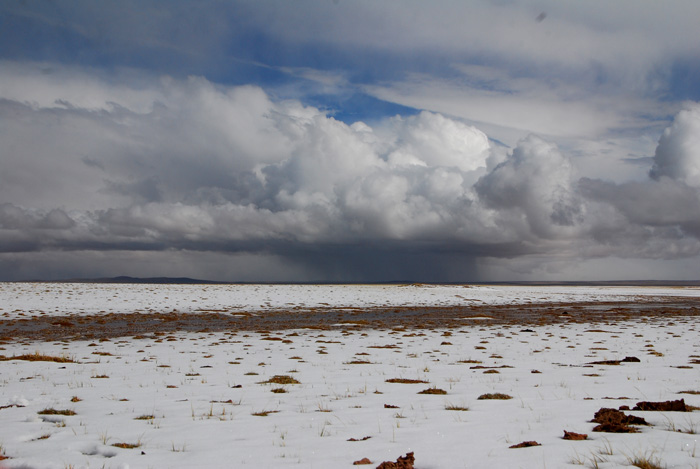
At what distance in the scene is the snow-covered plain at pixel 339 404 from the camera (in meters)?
6.78

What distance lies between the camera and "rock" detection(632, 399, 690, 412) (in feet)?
28.5

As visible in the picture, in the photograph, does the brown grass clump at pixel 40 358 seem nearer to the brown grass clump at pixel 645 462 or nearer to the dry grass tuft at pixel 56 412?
the dry grass tuft at pixel 56 412

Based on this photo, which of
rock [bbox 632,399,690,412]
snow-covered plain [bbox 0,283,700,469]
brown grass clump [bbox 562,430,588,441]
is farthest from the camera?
rock [bbox 632,399,690,412]

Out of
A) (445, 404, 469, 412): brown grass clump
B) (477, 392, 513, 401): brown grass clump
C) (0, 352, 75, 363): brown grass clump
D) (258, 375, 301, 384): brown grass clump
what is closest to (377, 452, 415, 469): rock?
(445, 404, 469, 412): brown grass clump

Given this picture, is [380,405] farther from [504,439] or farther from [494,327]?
[494,327]

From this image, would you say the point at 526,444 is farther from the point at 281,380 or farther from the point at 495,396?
the point at 281,380

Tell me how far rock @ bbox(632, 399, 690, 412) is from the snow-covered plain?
12.2 inches

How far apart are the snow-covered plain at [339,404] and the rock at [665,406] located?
1.01 feet

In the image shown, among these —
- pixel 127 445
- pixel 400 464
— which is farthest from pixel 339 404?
pixel 400 464

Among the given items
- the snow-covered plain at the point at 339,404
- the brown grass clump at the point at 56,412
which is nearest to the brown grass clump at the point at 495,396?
the snow-covered plain at the point at 339,404

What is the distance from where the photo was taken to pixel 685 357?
1706 cm

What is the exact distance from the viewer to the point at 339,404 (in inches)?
415

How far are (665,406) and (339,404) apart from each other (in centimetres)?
609

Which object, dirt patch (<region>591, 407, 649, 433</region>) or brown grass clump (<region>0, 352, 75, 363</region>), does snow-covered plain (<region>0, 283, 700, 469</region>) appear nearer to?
dirt patch (<region>591, 407, 649, 433</region>)
